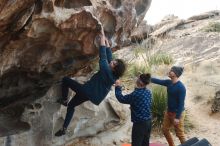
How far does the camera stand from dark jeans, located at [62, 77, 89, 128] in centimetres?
703

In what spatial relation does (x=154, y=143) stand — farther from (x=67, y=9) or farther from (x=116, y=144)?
(x=67, y=9)

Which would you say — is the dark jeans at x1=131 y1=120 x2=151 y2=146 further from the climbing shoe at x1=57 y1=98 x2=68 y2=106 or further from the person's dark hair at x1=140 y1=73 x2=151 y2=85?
the climbing shoe at x1=57 y1=98 x2=68 y2=106

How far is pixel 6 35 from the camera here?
6172 mm

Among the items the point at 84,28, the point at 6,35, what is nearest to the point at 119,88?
the point at 84,28

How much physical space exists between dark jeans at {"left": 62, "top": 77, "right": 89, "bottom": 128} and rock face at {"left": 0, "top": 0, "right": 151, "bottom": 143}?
477 millimetres

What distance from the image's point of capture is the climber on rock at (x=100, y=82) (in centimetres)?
657

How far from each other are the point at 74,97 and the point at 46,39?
1.08 metres

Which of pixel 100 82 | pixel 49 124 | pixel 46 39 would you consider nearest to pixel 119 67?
pixel 100 82

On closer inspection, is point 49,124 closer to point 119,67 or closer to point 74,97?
point 74,97

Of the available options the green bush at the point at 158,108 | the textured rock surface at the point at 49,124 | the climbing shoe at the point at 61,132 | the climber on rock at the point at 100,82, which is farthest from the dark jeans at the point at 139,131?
the green bush at the point at 158,108

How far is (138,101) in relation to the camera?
6258 mm

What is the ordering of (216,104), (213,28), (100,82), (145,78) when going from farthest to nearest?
(213,28) → (216,104) → (100,82) → (145,78)

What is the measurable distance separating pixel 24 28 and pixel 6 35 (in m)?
0.27

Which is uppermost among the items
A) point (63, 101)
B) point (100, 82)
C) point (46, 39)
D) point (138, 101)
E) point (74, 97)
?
point (46, 39)
